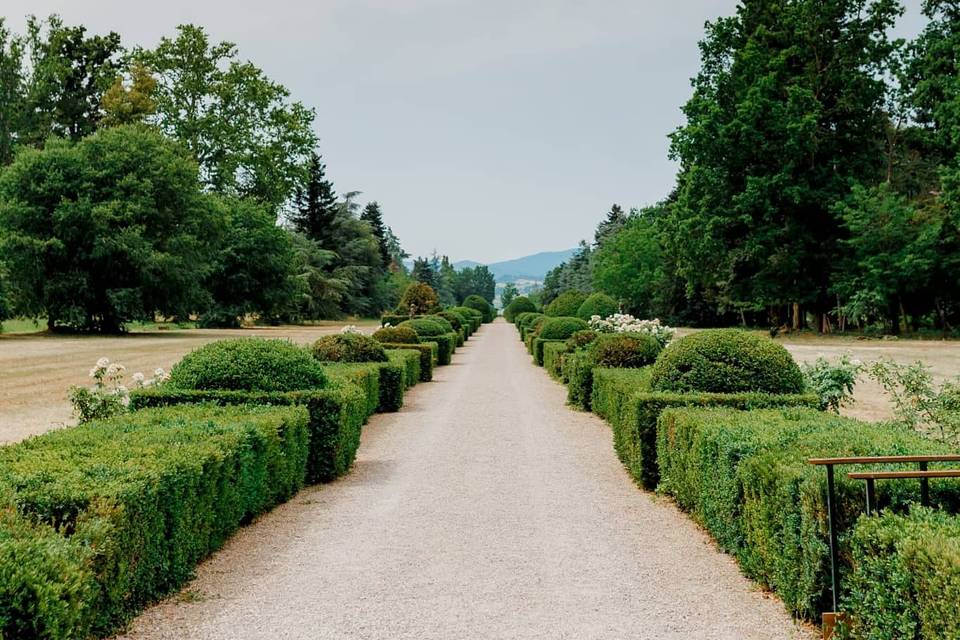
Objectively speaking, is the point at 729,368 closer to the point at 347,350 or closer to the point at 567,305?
the point at 347,350

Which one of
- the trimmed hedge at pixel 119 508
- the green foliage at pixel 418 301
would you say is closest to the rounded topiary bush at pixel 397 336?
the trimmed hedge at pixel 119 508

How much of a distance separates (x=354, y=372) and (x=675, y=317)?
4816cm

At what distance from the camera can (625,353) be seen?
14117 millimetres

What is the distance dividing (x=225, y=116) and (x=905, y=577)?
157ft

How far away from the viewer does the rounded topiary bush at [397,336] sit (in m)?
22.9

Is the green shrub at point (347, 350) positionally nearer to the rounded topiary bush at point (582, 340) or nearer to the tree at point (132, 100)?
the rounded topiary bush at point (582, 340)

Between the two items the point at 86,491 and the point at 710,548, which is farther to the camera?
the point at 710,548

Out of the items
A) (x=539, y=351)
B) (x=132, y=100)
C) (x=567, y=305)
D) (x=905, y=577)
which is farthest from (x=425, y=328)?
(x=132, y=100)

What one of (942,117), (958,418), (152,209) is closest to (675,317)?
(942,117)

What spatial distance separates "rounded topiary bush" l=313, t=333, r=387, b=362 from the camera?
15104 millimetres

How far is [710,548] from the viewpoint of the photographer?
20.3 ft

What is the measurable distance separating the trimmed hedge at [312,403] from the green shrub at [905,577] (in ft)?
18.5

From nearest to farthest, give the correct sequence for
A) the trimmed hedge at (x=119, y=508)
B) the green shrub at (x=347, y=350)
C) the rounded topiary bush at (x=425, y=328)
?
the trimmed hedge at (x=119, y=508) → the green shrub at (x=347, y=350) → the rounded topiary bush at (x=425, y=328)

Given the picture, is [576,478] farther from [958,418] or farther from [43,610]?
[43,610]
